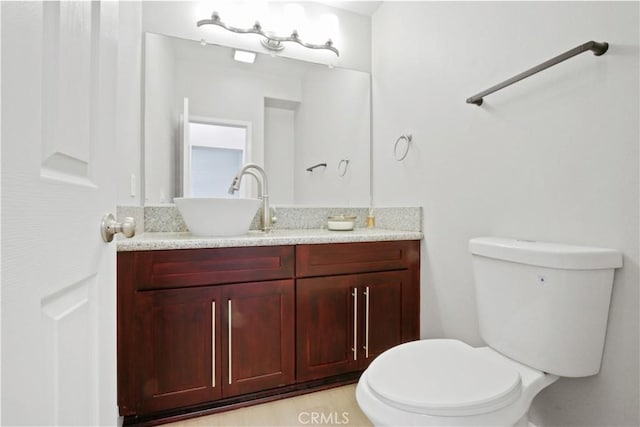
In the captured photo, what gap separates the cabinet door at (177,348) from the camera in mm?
1296

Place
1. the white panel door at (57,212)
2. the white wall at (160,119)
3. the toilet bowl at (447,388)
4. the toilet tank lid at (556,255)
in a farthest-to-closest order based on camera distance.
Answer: the white wall at (160,119), the toilet tank lid at (556,255), the toilet bowl at (447,388), the white panel door at (57,212)

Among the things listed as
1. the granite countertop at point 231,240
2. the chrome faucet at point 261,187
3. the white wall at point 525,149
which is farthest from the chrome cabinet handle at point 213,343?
the white wall at point 525,149

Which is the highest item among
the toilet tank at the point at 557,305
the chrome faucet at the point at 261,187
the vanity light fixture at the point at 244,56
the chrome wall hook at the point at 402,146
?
the vanity light fixture at the point at 244,56

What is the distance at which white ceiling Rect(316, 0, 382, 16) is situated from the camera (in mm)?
2152

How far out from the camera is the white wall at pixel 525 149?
0.93 m

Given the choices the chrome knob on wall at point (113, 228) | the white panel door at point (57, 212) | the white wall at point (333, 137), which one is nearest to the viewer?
the white panel door at point (57, 212)

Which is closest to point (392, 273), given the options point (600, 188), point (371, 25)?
point (600, 188)

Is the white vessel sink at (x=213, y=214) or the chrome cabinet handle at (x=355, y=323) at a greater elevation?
the white vessel sink at (x=213, y=214)

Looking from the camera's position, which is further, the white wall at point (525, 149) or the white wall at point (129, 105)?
the white wall at point (129, 105)

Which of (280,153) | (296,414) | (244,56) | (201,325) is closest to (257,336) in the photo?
(201,325)

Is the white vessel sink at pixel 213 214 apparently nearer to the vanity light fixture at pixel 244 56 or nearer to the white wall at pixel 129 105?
the white wall at pixel 129 105

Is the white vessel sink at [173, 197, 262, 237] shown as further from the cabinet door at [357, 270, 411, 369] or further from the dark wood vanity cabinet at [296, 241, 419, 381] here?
the cabinet door at [357, 270, 411, 369]

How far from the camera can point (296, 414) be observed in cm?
142

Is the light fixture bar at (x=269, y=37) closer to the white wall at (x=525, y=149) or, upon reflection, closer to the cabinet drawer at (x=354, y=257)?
the white wall at (x=525, y=149)
